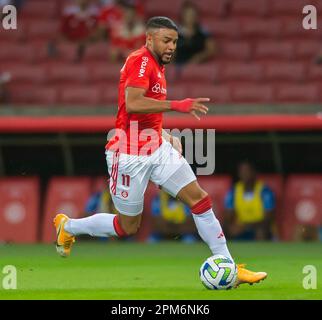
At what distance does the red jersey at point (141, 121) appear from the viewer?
946 centimetres

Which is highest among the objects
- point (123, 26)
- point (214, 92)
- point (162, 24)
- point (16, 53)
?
point (162, 24)

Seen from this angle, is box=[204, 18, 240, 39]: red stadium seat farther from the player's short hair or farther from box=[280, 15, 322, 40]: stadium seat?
the player's short hair

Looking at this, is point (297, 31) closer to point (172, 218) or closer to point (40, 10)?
point (40, 10)

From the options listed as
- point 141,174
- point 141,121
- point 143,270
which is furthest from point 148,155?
point 143,270

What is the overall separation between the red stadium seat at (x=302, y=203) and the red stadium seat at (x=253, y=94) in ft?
6.32

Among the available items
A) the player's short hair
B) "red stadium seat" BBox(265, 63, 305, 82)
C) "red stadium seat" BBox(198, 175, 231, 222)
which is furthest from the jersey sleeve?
"red stadium seat" BBox(265, 63, 305, 82)

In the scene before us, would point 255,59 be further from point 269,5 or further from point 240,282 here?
point 240,282

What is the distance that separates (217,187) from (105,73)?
3.18 m

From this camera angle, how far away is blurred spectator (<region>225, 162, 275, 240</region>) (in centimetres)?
1611

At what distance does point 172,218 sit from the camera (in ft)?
53.7

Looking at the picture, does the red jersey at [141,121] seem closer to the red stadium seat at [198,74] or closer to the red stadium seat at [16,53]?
the red stadium seat at [198,74]

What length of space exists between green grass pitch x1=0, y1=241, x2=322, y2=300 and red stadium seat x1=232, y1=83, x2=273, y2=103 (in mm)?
3178

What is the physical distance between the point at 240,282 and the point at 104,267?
9.54 ft
